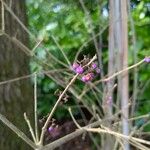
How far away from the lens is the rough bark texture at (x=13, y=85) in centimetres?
307

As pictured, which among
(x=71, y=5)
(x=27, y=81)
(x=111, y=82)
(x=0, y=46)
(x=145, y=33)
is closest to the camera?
(x=111, y=82)

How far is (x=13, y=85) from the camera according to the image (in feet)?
10.3

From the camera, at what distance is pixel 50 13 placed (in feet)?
15.5

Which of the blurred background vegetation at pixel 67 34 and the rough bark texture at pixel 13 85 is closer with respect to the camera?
the rough bark texture at pixel 13 85

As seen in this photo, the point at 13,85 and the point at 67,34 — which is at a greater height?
the point at 13,85

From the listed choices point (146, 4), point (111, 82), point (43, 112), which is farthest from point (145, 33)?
point (111, 82)

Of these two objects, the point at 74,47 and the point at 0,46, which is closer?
the point at 0,46

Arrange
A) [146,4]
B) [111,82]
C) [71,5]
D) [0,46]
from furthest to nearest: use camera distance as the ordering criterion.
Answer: [146,4], [71,5], [0,46], [111,82]

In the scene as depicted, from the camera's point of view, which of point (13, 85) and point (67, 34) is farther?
point (67, 34)

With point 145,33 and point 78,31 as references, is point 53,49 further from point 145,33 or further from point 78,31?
point 145,33

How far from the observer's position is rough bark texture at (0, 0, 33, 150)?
121 inches

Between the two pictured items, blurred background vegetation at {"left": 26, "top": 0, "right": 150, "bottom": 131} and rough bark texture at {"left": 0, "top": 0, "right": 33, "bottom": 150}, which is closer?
rough bark texture at {"left": 0, "top": 0, "right": 33, "bottom": 150}

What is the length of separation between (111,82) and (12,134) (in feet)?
3.10

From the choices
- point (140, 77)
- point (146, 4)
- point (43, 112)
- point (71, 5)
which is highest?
point (71, 5)
